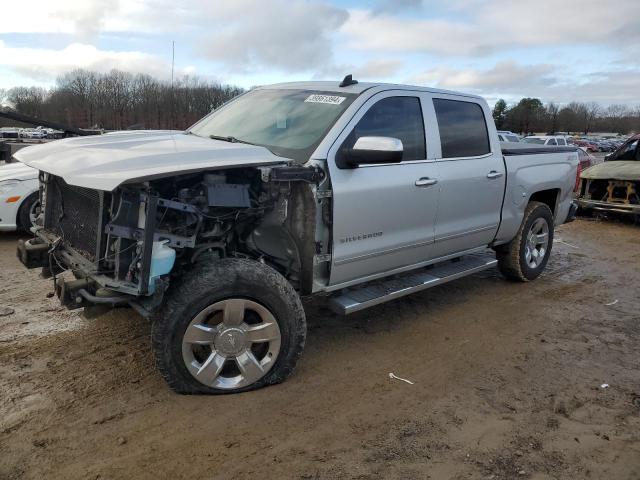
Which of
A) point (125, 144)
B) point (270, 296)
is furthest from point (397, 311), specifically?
point (125, 144)

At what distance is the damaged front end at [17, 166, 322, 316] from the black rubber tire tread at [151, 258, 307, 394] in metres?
0.13

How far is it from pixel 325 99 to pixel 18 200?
16.3ft

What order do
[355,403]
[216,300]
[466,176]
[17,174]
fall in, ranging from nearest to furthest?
1. [216,300]
2. [355,403]
3. [466,176]
4. [17,174]

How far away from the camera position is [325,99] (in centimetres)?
425

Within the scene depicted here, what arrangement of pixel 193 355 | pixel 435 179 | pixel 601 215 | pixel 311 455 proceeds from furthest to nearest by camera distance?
pixel 601 215 → pixel 435 179 → pixel 193 355 → pixel 311 455

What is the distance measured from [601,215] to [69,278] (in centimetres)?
1048

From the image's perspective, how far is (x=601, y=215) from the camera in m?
10.8

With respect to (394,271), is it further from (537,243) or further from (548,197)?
(548,197)

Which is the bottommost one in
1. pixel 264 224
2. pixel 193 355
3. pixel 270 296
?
pixel 193 355

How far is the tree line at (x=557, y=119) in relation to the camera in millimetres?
75812

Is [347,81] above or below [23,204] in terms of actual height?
above

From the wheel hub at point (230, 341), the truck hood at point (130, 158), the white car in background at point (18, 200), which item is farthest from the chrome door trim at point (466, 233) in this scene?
the white car in background at point (18, 200)

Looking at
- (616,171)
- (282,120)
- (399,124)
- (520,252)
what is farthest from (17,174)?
(616,171)

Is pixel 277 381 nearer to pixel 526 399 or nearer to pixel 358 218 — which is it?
pixel 358 218
